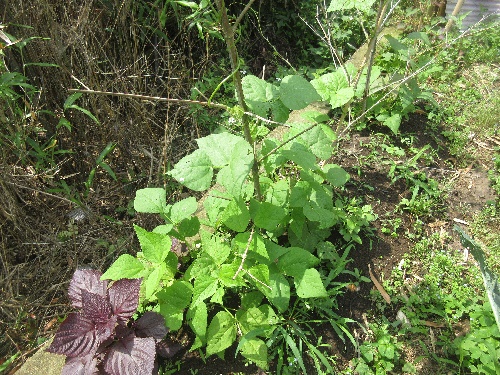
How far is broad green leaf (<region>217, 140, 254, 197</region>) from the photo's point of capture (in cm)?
154

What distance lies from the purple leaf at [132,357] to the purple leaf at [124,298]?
0.11 meters

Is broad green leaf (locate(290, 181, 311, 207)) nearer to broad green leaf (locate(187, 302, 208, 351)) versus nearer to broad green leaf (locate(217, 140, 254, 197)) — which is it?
broad green leaf (locate(217, 140, 254, 197))

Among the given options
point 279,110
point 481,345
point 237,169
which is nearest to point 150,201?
point 237,169

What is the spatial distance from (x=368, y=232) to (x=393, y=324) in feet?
1.82

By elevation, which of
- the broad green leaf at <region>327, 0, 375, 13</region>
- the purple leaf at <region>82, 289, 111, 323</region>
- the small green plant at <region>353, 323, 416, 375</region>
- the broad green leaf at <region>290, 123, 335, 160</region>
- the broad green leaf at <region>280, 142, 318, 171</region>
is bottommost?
the small green plant at <region>353, 323, 416, 375</region>

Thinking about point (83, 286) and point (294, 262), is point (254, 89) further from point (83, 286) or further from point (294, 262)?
point (83, 286)

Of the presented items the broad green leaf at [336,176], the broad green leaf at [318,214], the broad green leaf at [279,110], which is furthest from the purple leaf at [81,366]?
the broad green leaf at [336,176]

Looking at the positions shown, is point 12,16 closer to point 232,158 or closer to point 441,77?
point 232,158

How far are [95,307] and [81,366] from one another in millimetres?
238

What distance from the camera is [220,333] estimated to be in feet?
6.45

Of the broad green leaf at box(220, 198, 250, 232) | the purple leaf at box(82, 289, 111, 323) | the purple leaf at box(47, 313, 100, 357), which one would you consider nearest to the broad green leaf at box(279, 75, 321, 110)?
the broad green leaf at box(220, 198, 250, 232)

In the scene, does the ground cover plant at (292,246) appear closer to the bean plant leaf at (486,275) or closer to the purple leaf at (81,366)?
the purple leaf at (81,366)

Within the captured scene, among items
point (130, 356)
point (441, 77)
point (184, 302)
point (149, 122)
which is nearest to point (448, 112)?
point (441, 77)

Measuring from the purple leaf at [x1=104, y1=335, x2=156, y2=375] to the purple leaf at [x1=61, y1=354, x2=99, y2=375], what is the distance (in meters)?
0.05
